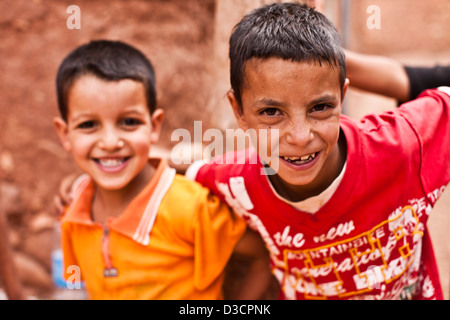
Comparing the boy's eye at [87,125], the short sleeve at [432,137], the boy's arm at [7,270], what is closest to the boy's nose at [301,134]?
the short sleeve at [432,137]

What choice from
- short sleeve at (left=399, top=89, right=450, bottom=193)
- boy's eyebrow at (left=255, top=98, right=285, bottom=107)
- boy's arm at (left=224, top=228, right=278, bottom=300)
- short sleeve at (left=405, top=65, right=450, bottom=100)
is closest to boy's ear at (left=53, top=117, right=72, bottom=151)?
boy's arm at (left=224, top=228, right=278, bottom=300)

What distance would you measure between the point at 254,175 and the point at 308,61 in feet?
1.34

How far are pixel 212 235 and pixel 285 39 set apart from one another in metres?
0.67

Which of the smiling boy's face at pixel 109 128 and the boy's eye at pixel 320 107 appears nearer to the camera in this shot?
the boy's eye at pixel 320 107

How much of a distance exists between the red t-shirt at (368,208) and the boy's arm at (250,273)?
0.12m

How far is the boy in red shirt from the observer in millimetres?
1254

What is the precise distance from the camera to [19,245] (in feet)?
9.80

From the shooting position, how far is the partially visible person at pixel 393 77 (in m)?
1.74

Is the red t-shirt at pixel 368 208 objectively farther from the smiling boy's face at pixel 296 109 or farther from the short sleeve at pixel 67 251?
the short sleeve at pixel 67 251

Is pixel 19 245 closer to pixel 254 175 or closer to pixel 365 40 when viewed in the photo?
pixel 254 175

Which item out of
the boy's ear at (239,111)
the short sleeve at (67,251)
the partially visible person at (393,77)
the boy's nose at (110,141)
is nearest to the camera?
the boy's ear at (239,111)

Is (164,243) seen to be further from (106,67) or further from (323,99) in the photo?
(323,99)

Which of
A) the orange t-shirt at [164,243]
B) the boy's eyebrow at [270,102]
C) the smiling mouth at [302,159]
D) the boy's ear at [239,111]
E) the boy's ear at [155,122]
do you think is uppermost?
the boy's eyebrow at [270,102]

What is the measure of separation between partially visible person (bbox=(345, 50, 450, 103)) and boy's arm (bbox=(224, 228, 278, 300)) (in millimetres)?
651
